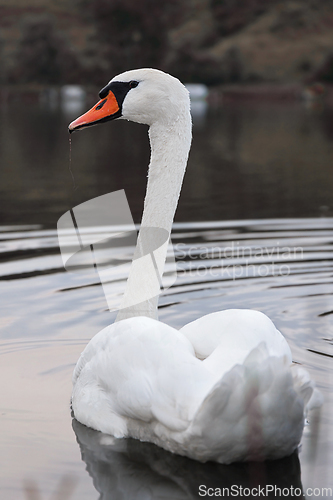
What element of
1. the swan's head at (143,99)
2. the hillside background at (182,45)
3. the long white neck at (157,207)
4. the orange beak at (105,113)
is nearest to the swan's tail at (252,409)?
the long white neck at (157,207)

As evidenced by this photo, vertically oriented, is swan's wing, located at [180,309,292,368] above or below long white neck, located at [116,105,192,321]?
below

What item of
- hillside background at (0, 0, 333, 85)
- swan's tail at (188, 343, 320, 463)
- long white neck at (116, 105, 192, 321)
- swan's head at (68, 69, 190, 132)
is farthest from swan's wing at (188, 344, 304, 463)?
hillside background at (0, 0, 333, 85)

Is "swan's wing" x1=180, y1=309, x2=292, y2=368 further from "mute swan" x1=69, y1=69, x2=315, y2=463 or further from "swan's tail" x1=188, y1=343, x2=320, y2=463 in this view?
"swan's tail" x1=188, y1=343, x2=320, y2=463

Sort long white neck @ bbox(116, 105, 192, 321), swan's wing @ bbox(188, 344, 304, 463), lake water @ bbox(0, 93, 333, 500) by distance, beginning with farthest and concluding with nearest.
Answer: long white neck @ bbox(116, 105, 192, 321), lake water @ bbox(0, 93, 333, 500), swan's wing @ bbox(188, 344, 304, 463)

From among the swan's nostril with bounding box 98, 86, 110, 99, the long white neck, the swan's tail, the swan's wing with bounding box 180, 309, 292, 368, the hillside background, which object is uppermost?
the hillside background

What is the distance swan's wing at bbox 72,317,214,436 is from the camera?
353 cm

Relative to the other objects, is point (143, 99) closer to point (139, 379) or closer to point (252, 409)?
point (139, 379)

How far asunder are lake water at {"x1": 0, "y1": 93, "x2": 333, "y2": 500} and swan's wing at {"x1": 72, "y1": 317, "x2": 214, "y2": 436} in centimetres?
21

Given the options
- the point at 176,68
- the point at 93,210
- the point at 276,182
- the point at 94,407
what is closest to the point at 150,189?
the point at 94,407

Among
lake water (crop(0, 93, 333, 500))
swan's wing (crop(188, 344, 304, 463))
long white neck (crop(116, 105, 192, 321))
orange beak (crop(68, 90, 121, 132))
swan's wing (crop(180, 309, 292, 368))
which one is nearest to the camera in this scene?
swan's wing (crop(188, 344, 304, 463))

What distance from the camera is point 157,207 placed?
4902 millimetres

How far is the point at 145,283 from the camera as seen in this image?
4695 mm

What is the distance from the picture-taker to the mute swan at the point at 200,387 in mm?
3404

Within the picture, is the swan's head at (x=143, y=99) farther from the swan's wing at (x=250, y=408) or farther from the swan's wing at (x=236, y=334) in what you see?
the swan's wing at (x=250, y=408)
